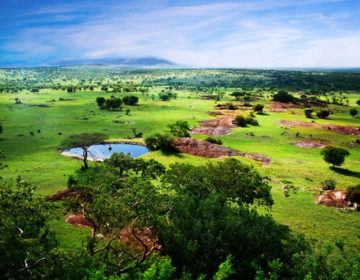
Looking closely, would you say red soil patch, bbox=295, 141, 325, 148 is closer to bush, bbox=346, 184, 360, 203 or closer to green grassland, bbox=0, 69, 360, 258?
green grassland, bbox=0, 69, 360, 258

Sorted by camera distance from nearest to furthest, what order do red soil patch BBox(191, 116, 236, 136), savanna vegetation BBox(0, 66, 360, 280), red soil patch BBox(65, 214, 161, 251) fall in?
savanna vegetation BBox(0, 66, 360, 280), red soil patch BBox(65, 214, 161, 251), red soil patch BBox(191, 116, 236, 136)

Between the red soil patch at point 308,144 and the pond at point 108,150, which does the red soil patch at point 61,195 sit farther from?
the red soil patch at point 308,144

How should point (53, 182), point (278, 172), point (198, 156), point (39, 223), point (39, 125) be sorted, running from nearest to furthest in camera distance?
point (39, 223) → point (53, 182) → point (278, 172) → point (198, 156) → point (39, 125)

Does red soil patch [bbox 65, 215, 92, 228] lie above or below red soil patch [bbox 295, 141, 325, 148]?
below

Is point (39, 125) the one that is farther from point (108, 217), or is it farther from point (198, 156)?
point (108, 217)

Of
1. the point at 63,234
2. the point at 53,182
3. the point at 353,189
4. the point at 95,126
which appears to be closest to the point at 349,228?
the point at 353,189

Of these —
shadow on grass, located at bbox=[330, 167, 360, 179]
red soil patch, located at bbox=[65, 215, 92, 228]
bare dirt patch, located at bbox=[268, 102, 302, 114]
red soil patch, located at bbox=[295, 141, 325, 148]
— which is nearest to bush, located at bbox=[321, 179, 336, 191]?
shadow on grass, located at bbox=[330, 167, 360, 179]
